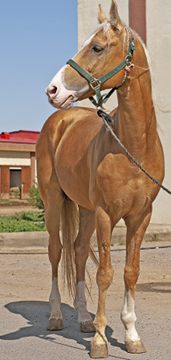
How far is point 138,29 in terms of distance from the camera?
46.6 feet

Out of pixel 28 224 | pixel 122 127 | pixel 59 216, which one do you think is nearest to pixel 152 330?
pixel 59 216

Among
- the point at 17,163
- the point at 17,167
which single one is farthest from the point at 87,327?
the point at 17,167

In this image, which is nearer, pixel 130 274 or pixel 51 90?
pixel 51 90

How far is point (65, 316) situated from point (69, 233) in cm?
80

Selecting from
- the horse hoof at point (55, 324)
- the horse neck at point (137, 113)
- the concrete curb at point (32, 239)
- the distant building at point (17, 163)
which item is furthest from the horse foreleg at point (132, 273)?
the distant building at point (17, 163)

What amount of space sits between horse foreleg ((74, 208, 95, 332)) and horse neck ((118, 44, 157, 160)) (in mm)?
1475

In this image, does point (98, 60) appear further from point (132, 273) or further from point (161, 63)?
point (161, 63)

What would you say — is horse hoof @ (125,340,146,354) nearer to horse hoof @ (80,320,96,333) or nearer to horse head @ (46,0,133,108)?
horse hoof @ (80,320,96,333)

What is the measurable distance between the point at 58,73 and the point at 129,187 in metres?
0.96

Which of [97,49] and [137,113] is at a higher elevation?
[97,49]

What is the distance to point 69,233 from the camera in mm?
5973

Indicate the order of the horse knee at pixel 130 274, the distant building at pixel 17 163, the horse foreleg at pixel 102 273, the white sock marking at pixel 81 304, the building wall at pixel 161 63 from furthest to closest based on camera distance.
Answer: the distant building at pixel 17 163
the building wall at pixel 161 63
the white sock marking at pixel 81 304
the horse knee at pixel 130 274
the horse foreleg at pixel 102 273

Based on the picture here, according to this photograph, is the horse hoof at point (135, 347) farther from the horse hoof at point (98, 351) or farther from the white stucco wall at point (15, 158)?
the white stucco wall at point (15, 158)

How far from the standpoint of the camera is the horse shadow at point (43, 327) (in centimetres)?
514
